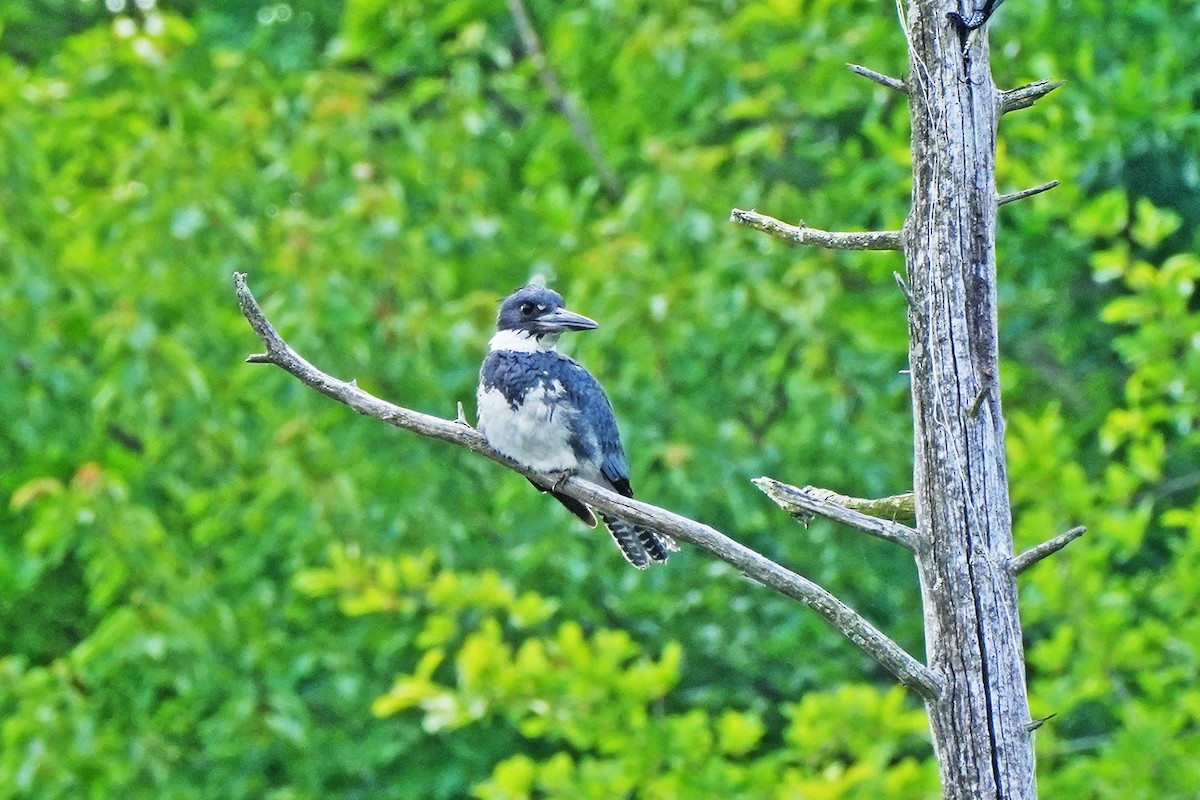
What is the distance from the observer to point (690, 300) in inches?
279

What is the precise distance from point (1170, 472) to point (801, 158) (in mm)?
2419

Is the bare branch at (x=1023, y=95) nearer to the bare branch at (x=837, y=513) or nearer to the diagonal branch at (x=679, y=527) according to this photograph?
the bare branch at (x=837, y=513)

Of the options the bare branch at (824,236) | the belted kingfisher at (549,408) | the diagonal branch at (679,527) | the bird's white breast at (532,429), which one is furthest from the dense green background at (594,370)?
the bare branch at (824,236)

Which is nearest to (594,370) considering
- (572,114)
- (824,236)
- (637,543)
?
(572,114)

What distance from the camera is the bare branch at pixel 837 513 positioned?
105 inches

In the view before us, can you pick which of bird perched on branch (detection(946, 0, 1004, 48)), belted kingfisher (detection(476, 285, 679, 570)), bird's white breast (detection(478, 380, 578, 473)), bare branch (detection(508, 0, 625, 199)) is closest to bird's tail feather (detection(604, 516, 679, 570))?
belted kingfisher (detection(476, 285, 679, 570))

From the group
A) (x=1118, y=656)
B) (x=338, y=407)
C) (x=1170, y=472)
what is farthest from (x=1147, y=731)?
(x=338, y=407)

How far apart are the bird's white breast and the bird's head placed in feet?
0.78

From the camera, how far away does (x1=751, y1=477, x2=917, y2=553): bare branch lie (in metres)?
2.66

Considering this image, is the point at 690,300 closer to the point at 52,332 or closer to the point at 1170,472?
the point at 1170,472

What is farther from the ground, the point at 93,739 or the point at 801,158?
the point at 801,158

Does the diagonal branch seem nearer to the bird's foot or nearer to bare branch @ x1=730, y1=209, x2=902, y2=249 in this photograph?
bare branch @ x1=730, y1=209, x2=902, y2=249

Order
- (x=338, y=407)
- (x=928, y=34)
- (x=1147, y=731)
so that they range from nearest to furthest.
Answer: (x=928, y=34) → (x=1147, y=731) → (x=338, y=407)

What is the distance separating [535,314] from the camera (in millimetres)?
5199
